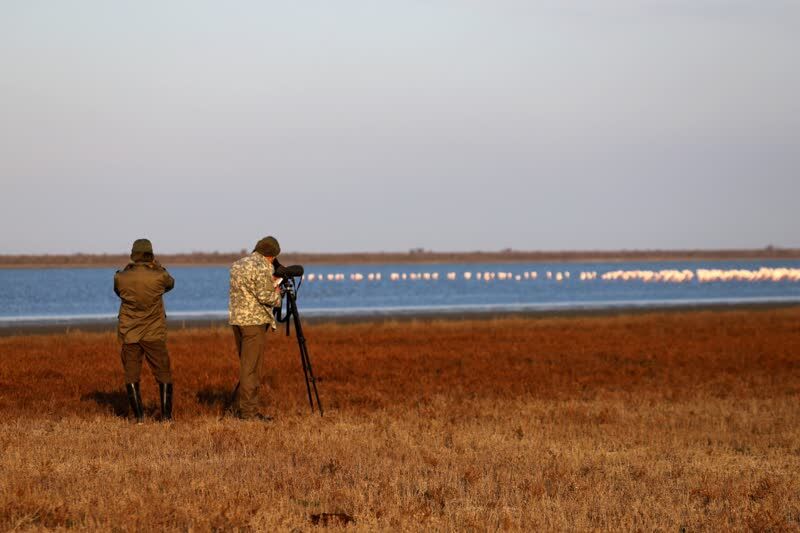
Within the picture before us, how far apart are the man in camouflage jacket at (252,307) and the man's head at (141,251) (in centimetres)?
97

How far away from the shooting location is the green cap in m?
12.6

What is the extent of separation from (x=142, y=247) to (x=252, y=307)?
1.44 meters

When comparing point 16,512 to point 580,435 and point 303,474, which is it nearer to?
point 303,474

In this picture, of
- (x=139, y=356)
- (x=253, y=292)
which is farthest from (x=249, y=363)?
(x=139, y=356)

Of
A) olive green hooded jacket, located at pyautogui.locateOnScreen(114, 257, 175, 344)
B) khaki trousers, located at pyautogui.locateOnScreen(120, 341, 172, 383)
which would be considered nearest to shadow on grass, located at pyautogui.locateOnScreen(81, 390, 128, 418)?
khaki trousers, located at pyautogui.locateOnScreen(120, 341, 172, 383)

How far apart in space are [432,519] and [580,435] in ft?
→ 17.7

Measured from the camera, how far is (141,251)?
12.6 m

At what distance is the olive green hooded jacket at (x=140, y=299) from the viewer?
495 inches

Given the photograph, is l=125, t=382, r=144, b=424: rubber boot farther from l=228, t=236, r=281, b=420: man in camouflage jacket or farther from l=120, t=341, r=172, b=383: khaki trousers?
l=228, t=236, r=281, b=420: man in camouflage jacket

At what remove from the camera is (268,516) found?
24.7 feet

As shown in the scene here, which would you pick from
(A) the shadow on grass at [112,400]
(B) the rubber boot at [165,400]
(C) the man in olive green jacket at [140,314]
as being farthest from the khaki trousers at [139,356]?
(A) the shadow on grass at [112,400]

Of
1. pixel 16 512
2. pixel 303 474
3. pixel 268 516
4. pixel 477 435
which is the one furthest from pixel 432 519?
pixel 477 435

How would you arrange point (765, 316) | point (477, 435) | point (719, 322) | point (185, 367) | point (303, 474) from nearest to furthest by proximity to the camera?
point (303, 474)
point (477, 435)
point (185, 367)
point (719, 322)
point (765, 316)

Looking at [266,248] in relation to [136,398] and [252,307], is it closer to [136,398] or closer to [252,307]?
[252,307]
